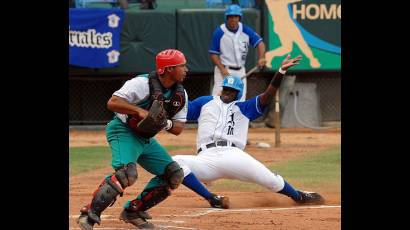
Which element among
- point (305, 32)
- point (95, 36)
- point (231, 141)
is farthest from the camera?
point (305, 32)

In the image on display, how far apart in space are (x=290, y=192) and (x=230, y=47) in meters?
6.35

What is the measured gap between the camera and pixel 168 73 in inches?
338

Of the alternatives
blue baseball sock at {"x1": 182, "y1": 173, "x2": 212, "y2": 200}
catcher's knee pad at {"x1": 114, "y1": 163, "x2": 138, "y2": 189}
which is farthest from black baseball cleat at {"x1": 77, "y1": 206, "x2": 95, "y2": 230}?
blue baseball sock at {"x1": 182, "y1": 173, "x2": 212, "y2": 200}

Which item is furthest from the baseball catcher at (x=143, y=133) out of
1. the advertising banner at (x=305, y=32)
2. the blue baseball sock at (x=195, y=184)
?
the advertising banner at (x=305, y=32)

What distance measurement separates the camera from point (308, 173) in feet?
44.1

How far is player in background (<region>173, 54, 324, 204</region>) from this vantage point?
1008 cm

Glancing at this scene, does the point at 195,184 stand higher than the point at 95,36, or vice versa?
the point at 95,36

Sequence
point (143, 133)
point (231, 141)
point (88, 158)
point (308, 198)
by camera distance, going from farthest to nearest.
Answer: point (88, 158) → point (231, 141) → point (308, 198) → point (143, 133)

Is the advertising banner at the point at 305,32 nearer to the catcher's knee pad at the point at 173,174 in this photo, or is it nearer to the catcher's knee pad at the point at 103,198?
the catcher's knee pad at the point at 173,174

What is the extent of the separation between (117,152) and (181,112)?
0.73m

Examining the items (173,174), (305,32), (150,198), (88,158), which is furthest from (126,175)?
(305,32)

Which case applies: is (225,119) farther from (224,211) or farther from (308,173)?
(308,173)

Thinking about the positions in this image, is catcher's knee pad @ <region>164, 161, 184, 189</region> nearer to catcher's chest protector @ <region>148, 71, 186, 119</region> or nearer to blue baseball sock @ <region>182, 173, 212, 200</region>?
catcher's chest protector @ <region>148, 71, 186, 119</region>

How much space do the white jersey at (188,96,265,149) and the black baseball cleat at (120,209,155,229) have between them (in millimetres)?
1819
